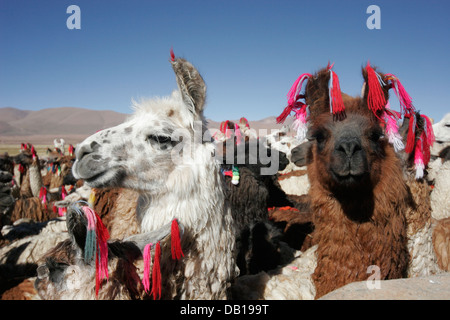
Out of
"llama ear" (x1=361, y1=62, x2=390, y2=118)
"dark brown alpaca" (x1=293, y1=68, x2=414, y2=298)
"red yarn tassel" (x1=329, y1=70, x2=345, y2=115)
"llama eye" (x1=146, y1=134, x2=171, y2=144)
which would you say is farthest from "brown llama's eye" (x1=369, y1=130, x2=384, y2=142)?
"llama eye" (x1=146, y1=134, x2=171, y2=144)

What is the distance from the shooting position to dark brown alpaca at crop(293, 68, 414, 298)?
228 centimetres

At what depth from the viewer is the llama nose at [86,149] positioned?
1.79m

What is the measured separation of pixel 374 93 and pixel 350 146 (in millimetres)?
481

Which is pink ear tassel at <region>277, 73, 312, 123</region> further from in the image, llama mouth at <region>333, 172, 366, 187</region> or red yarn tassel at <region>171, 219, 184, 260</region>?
red yarn tassel at <region>171, 219, 184, 260</region>

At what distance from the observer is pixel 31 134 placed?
391ft

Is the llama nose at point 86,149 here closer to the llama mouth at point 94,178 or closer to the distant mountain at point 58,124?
the llama mouth at point 94,178

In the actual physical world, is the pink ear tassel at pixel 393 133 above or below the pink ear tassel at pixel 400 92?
below

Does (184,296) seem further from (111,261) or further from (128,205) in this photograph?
(128,205)

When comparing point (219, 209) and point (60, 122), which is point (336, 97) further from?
point (60, 122)


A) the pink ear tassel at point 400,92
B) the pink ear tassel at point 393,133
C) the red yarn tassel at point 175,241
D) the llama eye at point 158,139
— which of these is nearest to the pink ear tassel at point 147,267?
the red yarn tassel at point 175,241

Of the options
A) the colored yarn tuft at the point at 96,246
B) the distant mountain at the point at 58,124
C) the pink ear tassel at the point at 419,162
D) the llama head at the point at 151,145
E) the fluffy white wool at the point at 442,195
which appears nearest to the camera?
the colored yarn tuft at the point at 96,246
